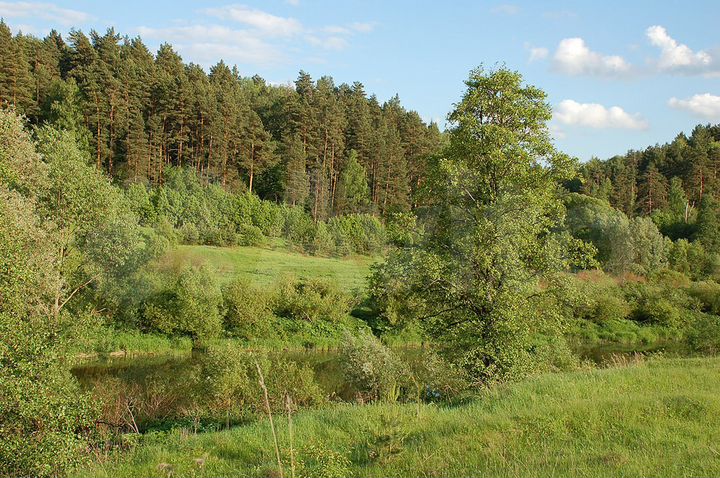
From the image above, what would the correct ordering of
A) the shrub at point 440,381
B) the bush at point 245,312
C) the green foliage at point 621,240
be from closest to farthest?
the shrub at point 440,381
the bush at point 245,312
the green foliage at point 621,240

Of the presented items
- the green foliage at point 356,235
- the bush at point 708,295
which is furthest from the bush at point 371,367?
the bush at point 708,295

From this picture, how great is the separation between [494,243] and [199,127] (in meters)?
59.5

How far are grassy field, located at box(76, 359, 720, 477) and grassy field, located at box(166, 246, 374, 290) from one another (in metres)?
30.4

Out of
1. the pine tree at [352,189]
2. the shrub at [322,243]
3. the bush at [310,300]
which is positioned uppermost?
the pine tree at [352,189]

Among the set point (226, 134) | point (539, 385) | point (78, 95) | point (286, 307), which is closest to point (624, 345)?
point (286, 307)

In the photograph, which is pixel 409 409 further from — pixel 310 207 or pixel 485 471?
pixel 310 207

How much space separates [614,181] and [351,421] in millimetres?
89129

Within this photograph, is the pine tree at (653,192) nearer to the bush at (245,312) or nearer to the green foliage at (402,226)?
the bush at (245,312)

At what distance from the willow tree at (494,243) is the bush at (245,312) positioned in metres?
20.8

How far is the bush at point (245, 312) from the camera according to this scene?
119ft

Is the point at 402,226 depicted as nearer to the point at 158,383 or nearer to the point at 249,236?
the point at 158,383

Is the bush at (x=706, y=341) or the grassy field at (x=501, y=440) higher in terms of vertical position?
the grassy field at (x=501, y=440)

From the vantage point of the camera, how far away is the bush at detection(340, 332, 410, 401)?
20.4 m

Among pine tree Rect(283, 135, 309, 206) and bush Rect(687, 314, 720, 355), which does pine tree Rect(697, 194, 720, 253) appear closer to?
bush Rect(687, 314, 720, 355)
